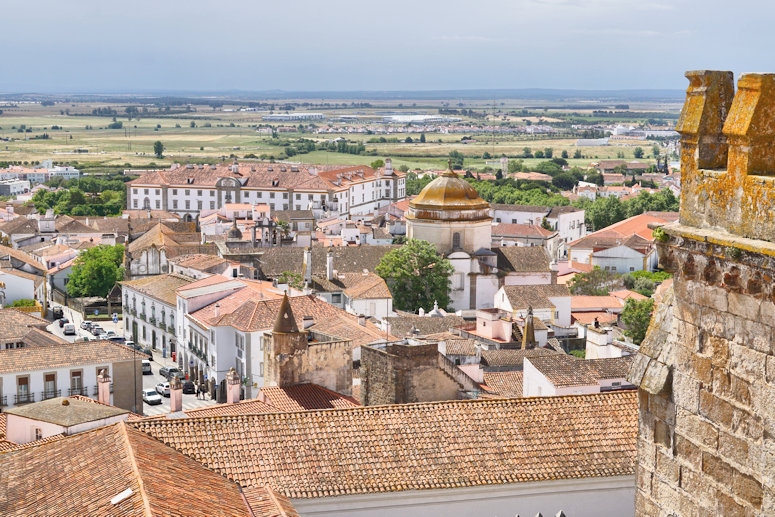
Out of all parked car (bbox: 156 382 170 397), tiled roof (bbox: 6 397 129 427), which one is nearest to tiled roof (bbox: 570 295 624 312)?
→ parked car (bbox: 156 382 170 397)

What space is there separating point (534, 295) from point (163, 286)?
16.9m

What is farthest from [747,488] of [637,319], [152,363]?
[152,363]

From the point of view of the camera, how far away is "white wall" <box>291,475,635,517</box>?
14.5 m

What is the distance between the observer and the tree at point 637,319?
42.4 meters

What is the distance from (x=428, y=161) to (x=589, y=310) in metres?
137

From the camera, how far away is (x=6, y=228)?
7869 cm

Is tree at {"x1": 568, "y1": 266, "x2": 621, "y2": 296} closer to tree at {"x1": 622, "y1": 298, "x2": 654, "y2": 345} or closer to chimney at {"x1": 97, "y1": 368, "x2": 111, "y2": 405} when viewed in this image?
tree at {"x1": 622, "y1": 298, "x2": 654, "y2": 345}

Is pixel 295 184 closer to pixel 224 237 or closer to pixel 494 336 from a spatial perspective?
pixel 224 237

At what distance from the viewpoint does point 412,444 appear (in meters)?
15.5

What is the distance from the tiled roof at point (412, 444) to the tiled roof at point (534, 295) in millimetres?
31783

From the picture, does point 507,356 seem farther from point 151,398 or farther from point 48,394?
point 48,394

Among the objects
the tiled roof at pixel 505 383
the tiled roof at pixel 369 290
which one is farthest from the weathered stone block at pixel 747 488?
the tiled roof at pixel 369 290

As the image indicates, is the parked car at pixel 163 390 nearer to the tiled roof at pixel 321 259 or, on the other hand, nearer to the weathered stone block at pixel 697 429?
the tiled roof at pixel 321 259

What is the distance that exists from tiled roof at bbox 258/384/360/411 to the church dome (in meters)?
36.4
